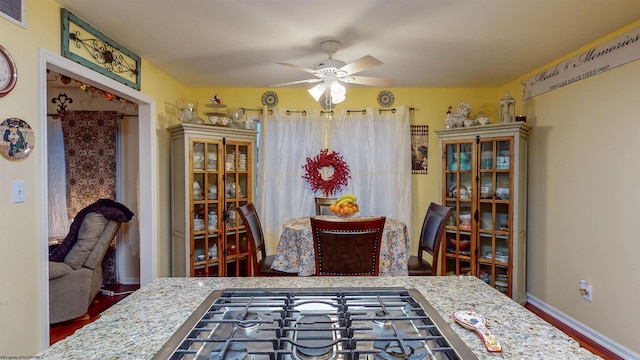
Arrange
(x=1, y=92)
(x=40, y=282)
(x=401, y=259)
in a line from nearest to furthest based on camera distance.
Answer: (x=1, y=92) → (x=40, y=282) → (x=401, y=259)

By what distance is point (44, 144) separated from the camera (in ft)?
6.14

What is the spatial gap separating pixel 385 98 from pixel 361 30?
1594mm

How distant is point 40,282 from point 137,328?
1.60m

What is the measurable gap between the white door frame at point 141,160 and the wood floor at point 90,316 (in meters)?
0.49

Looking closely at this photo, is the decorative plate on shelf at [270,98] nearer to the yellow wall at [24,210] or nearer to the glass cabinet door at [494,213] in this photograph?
the yellow wall at [24,210]

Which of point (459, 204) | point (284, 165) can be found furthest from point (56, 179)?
point (459, 204)

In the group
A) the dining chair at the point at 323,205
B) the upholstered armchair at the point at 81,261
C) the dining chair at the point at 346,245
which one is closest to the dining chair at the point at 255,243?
the dining chair at the point at 346,245

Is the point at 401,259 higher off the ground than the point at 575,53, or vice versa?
the point at 575,53

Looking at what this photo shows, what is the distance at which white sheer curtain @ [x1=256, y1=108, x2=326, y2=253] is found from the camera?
3.71 metres

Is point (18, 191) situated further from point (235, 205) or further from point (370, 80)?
point (370, 80)

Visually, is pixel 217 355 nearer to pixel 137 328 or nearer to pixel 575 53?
pixel 137 328

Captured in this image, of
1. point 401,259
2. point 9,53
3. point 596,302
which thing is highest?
point 9,53

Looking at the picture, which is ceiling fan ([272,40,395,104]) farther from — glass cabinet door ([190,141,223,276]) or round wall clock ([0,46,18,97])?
round wall clock ([0,46,18,97])

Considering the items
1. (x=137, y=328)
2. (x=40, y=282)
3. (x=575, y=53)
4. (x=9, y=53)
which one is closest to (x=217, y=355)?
(x=137, y=328)
